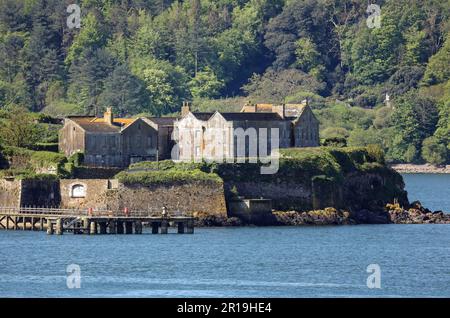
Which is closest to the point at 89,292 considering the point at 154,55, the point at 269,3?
the point at 154,55

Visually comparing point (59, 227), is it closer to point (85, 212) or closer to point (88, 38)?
point (85, 212)

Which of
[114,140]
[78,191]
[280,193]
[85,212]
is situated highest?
[114,140]

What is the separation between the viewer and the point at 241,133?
93750mm

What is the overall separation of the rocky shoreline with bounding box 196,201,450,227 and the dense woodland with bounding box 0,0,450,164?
58.0 meters

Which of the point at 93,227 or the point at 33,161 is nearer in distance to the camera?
the point at 93,227

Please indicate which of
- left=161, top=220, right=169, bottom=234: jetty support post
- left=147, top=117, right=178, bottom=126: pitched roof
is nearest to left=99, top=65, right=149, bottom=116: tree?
left=147, top=117, right=178, bottom=126: pitched roof

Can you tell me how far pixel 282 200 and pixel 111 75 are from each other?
75652mm

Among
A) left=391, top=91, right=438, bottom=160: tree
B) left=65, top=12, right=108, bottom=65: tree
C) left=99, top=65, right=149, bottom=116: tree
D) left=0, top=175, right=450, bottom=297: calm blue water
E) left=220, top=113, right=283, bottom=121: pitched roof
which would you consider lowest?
left=0, top=175, right=450, bottom=297: calm blue water

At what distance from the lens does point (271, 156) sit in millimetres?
90938

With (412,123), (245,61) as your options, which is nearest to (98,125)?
(412,123)

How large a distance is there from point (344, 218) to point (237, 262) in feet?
64.3

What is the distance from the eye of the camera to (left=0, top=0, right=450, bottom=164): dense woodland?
531ft

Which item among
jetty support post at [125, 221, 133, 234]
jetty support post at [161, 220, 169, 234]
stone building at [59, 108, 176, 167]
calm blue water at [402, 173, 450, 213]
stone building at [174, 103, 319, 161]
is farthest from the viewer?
calm blue water at [402, 173, 450, 213]

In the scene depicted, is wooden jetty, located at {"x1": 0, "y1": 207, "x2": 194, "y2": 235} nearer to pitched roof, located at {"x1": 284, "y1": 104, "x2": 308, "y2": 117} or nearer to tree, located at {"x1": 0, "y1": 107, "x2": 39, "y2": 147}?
tree, located at {"x1": 0, "y1": 107, "x2": 39, "y2": 147}
